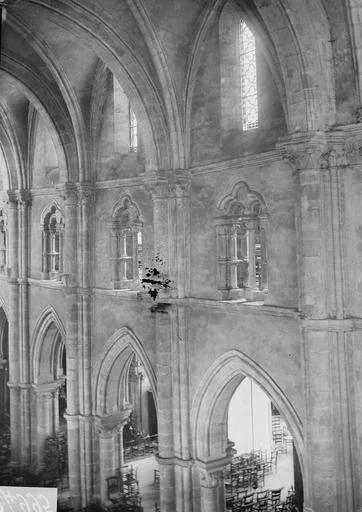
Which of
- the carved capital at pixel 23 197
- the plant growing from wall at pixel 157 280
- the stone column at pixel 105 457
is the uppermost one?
the carved capital at pixel 23 197

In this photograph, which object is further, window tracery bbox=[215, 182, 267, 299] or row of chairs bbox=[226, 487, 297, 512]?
row of chairs bbox=[226, 487, 297, 512]

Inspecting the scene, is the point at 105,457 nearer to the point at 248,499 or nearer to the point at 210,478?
the point at 248,499

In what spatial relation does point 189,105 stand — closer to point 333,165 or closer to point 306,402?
point 333,165

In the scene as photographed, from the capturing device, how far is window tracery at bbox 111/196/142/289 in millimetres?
19938

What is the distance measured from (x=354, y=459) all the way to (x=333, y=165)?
5572 millimetres

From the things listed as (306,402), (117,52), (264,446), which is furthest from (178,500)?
(117,52)

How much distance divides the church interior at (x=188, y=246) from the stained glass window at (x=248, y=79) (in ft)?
0.18

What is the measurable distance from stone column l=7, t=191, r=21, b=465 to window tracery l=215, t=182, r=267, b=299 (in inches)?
459

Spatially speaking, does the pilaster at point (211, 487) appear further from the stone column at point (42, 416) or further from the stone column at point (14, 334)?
the stone column at point (14, 334)

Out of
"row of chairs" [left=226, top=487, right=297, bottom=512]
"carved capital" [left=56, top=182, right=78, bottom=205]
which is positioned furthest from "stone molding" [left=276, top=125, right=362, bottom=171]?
"row of chairs" [left=226, top=487, right=297, bottom=512]

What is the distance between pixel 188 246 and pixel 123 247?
3988 mm

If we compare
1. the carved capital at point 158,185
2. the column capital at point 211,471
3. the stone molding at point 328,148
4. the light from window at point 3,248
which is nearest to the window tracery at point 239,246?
the carved capital at point 158,185

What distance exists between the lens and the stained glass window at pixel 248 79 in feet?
50.5

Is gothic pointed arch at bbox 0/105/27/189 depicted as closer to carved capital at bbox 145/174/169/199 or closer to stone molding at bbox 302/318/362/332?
carved capital at bbox 145/174/169/199
